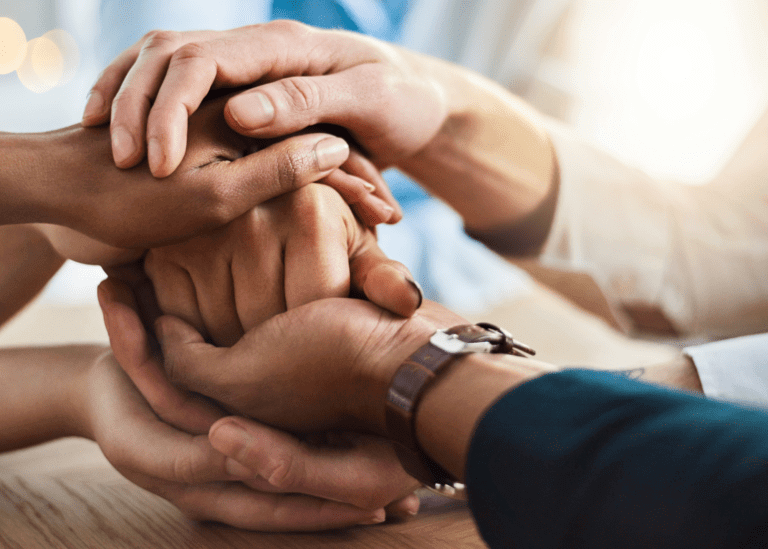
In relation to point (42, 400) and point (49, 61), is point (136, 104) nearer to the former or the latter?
point (42, 400)

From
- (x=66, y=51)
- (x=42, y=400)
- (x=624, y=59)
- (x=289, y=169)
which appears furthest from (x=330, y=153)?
(x=624, y=59)

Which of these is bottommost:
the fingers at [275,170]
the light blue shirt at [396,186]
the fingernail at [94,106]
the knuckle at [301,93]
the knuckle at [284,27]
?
the light blue shirt at [396,186]

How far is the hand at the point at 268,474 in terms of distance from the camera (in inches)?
15.2

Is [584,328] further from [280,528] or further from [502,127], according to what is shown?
[280,528]

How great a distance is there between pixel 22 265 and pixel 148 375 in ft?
1.03

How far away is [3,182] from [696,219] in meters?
1.18

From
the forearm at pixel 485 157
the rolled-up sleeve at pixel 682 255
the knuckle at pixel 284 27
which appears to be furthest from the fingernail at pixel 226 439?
the rolled-up sleeve at pixel 682 255

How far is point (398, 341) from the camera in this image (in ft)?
1.35

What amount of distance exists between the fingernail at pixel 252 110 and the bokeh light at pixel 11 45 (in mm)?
1027

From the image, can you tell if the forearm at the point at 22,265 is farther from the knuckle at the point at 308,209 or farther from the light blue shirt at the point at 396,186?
the light blue shirt at the point at 396,186

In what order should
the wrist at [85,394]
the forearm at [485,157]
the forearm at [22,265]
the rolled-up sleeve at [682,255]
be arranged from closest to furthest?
the wrist at [85,394], the forearm at [22,265], the forearm at [485,157], the rolled-up sleeve at [682,255]

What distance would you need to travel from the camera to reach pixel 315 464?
0.40 meters

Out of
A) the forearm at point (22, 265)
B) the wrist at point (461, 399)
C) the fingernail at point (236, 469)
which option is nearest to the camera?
the wrist at point (461, 399)

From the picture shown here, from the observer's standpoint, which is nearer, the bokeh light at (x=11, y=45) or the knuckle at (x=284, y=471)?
the knuckle at (x=284, y=471)
